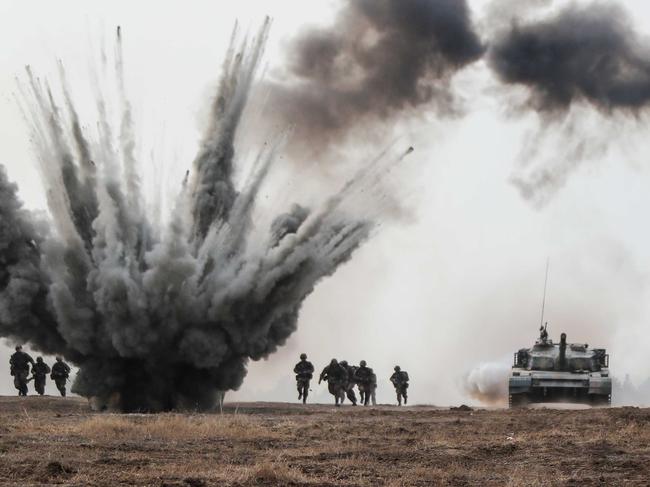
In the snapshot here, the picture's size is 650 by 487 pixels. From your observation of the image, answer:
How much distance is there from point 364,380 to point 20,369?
1378 centimetres

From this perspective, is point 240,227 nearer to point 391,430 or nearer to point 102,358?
point 102,358

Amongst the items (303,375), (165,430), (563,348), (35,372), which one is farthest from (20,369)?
(165,430)

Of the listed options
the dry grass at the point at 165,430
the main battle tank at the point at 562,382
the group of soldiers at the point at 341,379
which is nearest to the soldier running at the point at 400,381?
the group of soldiers at the point at 341,379

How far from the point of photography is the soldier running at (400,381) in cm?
5100

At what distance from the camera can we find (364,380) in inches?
1923

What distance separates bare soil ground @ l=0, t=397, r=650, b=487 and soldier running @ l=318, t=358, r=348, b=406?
13268 mm

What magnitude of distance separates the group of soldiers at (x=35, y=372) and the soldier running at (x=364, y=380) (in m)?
12.2

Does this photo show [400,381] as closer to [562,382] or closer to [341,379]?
[341,379]

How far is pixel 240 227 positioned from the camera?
133ft

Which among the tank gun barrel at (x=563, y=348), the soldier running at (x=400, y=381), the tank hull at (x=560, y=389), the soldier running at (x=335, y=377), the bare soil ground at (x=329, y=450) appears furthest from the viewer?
the soldier running at (x=400, y=381)

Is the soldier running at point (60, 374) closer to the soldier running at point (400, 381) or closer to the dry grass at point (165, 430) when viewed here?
the soldier running at point (400, 381)

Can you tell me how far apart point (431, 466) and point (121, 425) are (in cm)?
890

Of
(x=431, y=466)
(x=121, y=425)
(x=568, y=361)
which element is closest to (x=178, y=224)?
(x=121, y=425)

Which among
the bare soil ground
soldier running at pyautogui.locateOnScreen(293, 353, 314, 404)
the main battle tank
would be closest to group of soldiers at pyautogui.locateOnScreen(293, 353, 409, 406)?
soldier running at pyautogui.locateOnScreen(293, 353, 314, 404)
